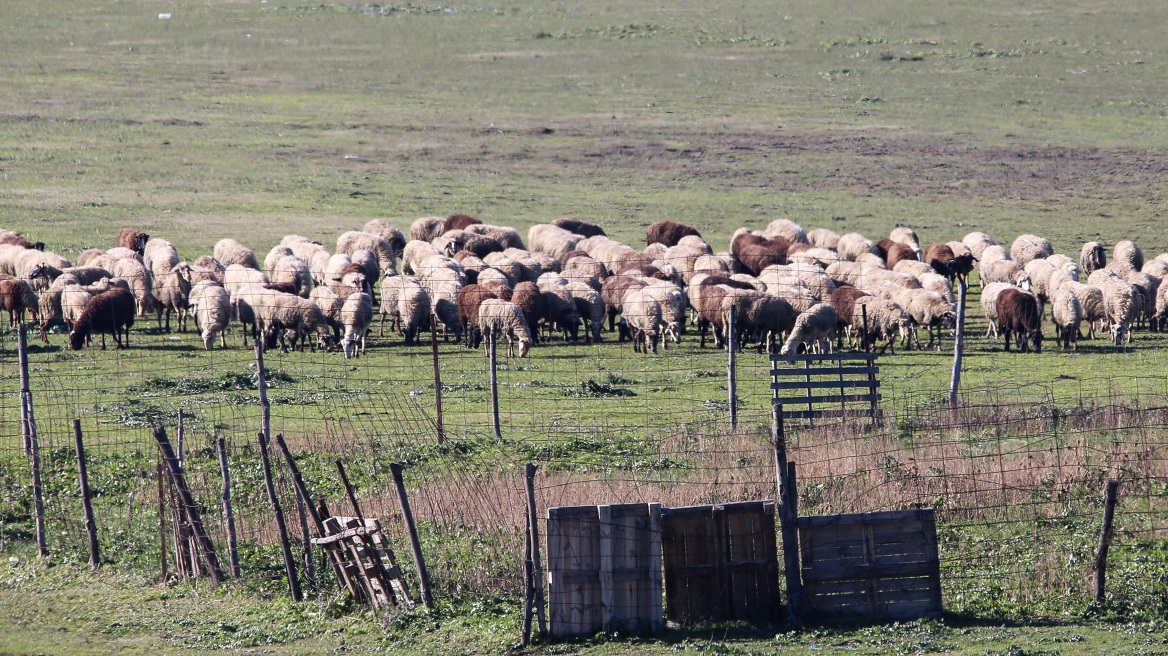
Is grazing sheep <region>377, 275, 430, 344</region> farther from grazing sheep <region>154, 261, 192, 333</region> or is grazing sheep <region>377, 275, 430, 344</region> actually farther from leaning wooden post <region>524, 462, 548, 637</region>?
leaning wooden post <region>524, 462, 548, 637</region>

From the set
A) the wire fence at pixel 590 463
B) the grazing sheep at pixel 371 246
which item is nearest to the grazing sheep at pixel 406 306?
the wire fence at pixel 590 463

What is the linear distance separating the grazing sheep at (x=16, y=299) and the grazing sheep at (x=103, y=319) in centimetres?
255

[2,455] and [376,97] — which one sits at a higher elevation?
[376,97]

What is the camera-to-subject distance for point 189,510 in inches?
510

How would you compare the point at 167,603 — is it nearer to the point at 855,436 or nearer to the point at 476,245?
the point at 855,436

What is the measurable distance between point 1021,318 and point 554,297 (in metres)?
9.57

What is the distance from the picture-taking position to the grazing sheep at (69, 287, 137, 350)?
27.9 metres

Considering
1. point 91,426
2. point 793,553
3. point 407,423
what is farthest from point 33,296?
point 793,553

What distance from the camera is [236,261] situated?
3788 cm

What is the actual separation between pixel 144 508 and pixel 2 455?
3.18 metres

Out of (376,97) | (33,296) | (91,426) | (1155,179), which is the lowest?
(91,426)

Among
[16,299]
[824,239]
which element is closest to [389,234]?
[824,239]

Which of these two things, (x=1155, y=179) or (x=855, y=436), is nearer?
(x=855, y=436)

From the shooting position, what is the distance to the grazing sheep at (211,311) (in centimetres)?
2851
